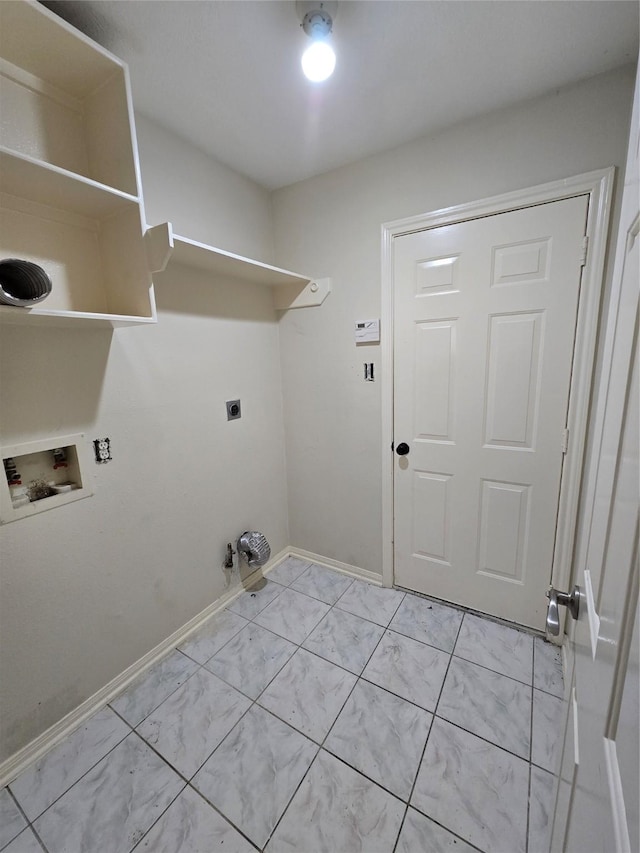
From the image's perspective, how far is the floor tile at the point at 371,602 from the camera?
6.38ft

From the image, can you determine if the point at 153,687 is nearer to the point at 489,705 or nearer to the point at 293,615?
the point at 293,615

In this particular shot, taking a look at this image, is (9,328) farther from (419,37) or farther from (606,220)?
(606,220)

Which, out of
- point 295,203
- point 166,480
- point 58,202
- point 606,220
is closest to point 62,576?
point 166,480

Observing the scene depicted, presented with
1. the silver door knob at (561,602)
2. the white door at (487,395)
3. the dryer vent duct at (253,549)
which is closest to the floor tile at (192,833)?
the dryer vent duct at (253,549)

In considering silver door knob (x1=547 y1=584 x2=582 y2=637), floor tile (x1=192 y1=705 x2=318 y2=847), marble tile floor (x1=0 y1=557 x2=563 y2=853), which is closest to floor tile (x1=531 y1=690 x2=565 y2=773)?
marble tile floor (x1=0 y1=557 x2=563 y2=853)

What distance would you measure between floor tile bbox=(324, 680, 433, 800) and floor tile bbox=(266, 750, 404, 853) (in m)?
0.05

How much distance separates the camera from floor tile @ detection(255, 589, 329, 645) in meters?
1.84

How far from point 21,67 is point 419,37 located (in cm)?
129

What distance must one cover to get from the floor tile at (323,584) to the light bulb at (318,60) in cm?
239

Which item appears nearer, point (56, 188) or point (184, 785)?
point (56, 188)

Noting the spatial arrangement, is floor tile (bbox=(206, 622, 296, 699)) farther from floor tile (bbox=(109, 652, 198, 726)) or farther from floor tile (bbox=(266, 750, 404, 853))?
floor tile (bbox=(266, 750, 404, 853))

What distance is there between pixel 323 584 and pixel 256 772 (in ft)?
3.48

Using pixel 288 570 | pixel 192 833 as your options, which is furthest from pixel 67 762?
pixel 288 570

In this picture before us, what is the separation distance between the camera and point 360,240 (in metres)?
1.91
